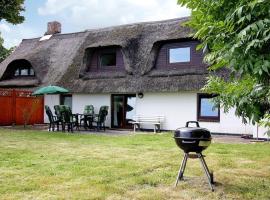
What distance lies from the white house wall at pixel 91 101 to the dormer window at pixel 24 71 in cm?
448

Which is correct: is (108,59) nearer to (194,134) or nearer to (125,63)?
(125,63)

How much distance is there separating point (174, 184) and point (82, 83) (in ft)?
49.1

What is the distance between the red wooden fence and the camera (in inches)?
802

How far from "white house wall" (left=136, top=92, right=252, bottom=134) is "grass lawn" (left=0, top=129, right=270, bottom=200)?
5.28 meters

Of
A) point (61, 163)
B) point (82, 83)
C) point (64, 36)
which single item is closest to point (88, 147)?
point (61, 163)

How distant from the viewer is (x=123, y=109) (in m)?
19.9

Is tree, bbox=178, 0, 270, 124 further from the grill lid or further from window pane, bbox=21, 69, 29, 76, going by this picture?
window pane, bbox=21, 69, 29, 76

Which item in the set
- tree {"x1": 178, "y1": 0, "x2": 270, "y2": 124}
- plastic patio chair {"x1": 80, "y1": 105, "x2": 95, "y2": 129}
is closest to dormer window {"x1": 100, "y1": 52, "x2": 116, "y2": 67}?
plastic patio chair {"x1": 80, "y1": 105, "x2": 95, "y2": 129}

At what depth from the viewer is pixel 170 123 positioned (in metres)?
18.2

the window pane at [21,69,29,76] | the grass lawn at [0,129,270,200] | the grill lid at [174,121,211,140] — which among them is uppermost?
the window pane at [21,69,29,76]

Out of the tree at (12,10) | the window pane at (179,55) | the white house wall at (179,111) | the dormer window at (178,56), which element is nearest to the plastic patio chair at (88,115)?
the white house wall at (179,111)

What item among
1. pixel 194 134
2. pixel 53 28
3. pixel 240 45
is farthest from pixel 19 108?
pixel 240 45

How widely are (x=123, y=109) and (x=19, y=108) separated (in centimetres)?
587

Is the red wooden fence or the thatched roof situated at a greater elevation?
the thatched roof
